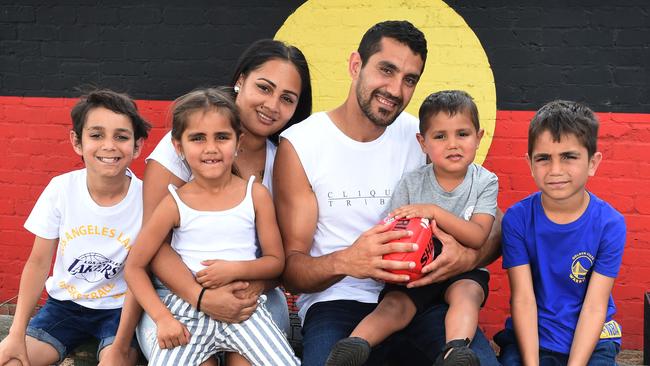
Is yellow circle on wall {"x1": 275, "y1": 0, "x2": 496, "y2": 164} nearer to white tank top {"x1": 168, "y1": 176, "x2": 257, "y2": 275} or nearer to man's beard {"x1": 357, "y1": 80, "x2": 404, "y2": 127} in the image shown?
man's beard {"x1": 357, "y1": 80, "x2": 404, "y2": 127}

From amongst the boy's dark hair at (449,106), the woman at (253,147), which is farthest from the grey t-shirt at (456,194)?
the woman at (253,147)

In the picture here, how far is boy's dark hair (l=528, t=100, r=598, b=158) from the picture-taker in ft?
9.22

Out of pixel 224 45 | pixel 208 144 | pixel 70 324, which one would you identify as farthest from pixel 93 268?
pixel 224 45

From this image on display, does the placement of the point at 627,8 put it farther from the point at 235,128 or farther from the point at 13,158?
the point at 13,158

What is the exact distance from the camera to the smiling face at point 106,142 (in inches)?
121

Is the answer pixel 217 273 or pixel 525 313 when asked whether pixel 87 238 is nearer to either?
pixel 217 273

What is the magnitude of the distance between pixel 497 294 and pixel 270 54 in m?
2.50

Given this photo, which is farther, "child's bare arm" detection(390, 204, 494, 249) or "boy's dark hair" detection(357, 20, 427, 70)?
"boy's dark hair" detection(357, 20, 427, 70)

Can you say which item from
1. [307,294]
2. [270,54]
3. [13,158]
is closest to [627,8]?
[270,54]

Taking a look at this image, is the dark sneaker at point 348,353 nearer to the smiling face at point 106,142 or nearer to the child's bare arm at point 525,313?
the child's bare arm at point 525,313

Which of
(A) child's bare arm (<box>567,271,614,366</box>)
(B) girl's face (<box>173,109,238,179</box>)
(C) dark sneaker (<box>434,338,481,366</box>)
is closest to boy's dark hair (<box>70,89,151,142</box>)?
(B) girl's face (<box>173,109,238,179</box>)

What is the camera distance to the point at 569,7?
178 inches

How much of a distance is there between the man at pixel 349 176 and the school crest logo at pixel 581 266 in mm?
372

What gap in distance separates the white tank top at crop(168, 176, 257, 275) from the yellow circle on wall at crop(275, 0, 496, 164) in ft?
6.90
